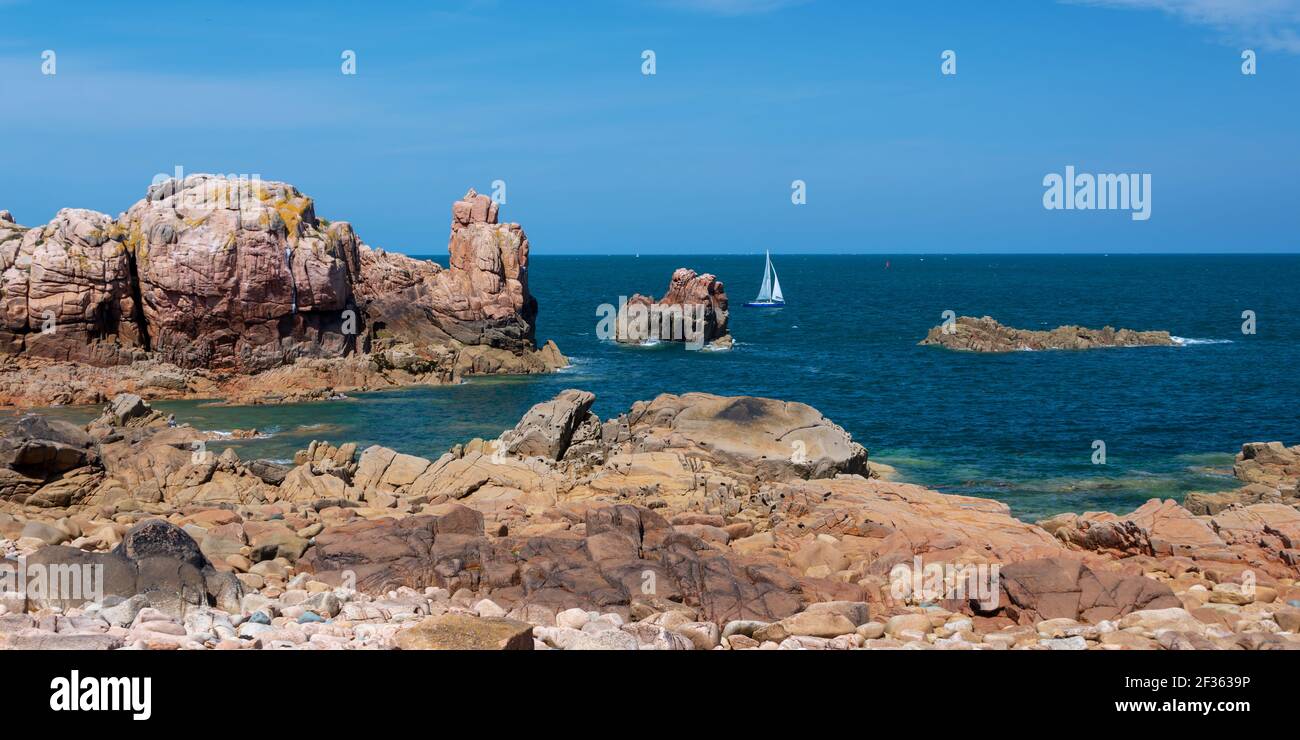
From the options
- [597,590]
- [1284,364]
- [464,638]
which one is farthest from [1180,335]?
[464,638]

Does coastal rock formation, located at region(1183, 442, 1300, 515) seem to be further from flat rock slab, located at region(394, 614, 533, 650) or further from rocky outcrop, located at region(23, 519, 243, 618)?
rocky outcrop, located at region(23, 519, 243, 618)

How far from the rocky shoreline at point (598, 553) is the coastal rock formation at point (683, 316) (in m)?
51.4

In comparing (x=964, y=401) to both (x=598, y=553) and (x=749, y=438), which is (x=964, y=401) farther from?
(x=598, y=553)

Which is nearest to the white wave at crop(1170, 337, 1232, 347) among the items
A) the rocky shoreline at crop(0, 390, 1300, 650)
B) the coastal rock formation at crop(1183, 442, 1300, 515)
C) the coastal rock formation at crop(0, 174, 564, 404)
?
the coastal rock formation at crop(1183, 442, 1300, 515)

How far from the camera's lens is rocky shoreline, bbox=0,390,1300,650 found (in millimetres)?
15047

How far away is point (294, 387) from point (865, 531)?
42040 mm

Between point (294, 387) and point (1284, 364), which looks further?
point (1284, 364)

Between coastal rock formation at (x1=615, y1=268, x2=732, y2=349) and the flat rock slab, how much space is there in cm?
7290

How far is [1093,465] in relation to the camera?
41.0 meters

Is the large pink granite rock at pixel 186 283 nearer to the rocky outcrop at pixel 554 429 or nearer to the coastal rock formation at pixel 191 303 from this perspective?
the coastal rock formation at pixel 191 303
